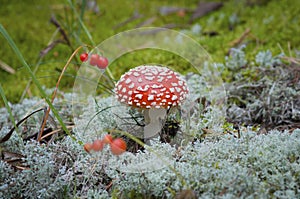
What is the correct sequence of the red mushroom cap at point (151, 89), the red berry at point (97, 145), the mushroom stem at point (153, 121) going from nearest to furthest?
1. the red berry at point (97, 145)
2. the red mushroom cap at point (151, 89)
3. the mushroom stem at point (153, 121)

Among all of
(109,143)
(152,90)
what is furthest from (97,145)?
(152,90)

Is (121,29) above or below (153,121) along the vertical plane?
above

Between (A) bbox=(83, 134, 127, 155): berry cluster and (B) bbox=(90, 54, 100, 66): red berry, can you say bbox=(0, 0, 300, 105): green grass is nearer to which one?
(B) bbox=(90, 54, 100, 66): red berry

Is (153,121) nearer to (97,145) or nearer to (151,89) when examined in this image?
(151,89)

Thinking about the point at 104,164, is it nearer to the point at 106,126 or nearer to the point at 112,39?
the point at 106,126


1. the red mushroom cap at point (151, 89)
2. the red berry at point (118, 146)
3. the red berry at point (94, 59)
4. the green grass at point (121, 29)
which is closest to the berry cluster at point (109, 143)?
the red berry at point (118, 146)

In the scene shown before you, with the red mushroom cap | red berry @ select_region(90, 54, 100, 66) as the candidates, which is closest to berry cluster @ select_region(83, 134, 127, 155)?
the red mushroom cap

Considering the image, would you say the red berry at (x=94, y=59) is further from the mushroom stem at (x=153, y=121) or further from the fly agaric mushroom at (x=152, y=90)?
the mushroom stem at (x=153, y=121)

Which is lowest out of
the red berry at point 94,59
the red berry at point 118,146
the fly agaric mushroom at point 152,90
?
the red berry at point 118,146
